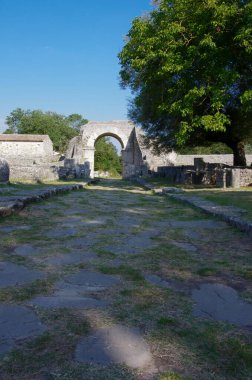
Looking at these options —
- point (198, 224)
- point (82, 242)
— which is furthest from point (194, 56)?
point (82, 242)

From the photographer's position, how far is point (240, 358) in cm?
186

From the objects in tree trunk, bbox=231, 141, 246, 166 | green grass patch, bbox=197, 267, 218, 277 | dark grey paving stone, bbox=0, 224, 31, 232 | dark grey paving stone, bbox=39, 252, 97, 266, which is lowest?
green grass patch, bbox=197, 267, 218, 277

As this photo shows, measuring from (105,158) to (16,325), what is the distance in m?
55.4

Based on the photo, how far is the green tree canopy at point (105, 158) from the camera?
56.6 metres

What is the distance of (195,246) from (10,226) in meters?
2.55

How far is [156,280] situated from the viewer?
3.09 metres

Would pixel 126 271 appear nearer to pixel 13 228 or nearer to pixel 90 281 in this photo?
pixel 90 281

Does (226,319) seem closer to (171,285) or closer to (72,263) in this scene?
(171,285)

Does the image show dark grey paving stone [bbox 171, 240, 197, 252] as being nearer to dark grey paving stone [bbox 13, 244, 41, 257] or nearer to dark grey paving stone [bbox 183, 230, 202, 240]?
dark grey paving stone [bbox 183, 230, 202, 240]

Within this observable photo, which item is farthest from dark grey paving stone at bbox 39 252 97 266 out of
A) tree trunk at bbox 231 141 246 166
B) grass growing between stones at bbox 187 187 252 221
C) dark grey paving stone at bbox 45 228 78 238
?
tree trunk at bbox 231 141 246 166

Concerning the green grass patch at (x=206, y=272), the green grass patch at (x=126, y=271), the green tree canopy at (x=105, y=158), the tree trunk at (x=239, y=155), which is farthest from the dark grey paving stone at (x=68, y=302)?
the green tree canopy at (x=105, y=158)

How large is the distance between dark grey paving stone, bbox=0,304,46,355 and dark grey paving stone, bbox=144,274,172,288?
Result: 3.43ft

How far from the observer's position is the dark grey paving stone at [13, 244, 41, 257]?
381 cm

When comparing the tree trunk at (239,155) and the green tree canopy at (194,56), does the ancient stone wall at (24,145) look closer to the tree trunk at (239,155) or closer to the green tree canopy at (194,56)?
the tree trunk at (239,155)
